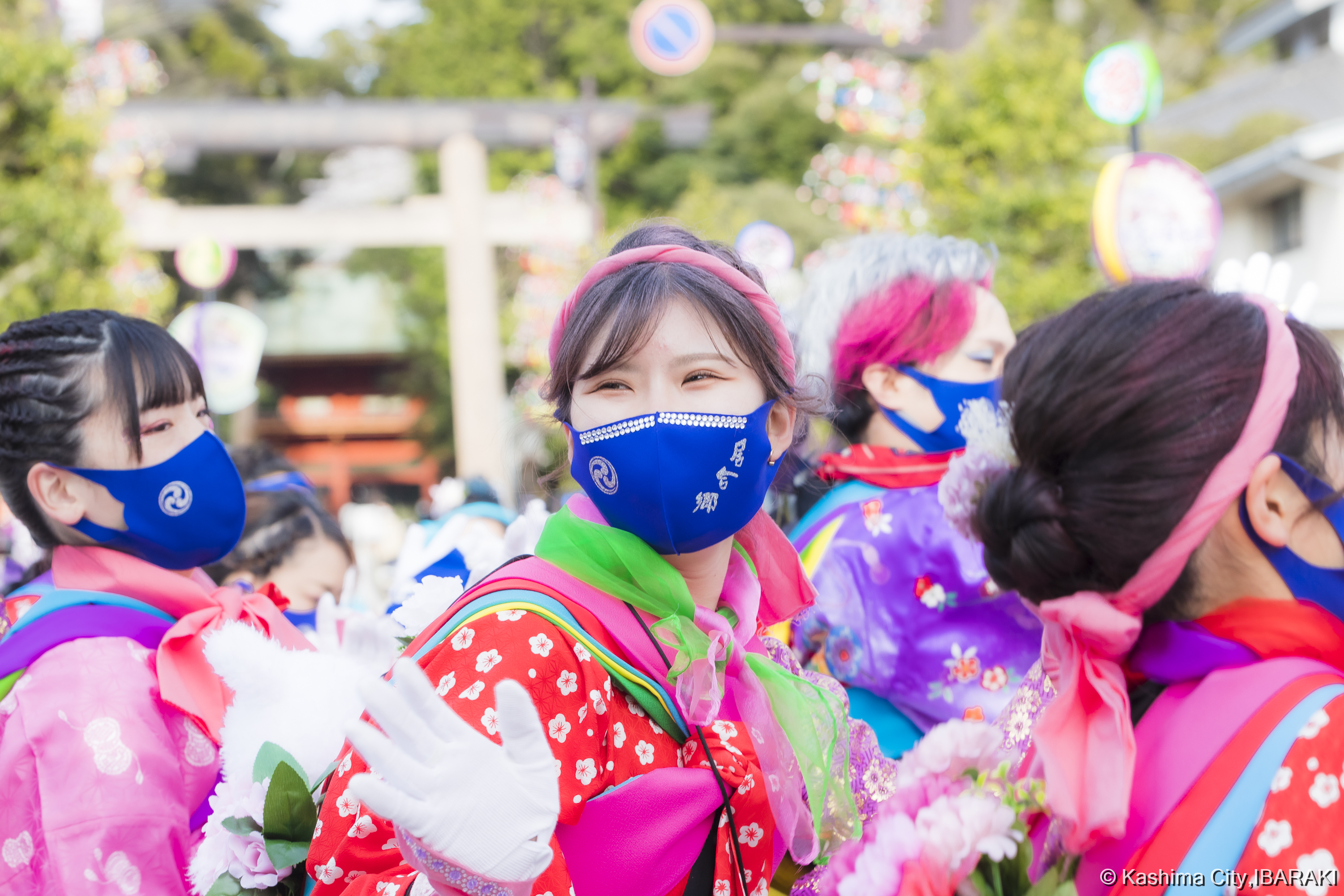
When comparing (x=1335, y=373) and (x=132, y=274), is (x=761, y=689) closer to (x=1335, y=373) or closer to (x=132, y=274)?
(x=1335, y=373)

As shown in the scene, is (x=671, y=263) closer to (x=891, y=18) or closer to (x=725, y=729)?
(x=725, y=729)

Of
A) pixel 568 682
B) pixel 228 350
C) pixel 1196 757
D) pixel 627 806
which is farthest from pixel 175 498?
pixel 228 350

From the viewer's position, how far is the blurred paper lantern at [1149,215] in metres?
7.95

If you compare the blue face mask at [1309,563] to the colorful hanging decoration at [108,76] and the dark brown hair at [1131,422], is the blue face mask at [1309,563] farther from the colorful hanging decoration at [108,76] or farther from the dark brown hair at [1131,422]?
the colorful hanging decoration at [108,76]

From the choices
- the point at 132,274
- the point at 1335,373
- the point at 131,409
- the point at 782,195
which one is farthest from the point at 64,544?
the point at 782,195

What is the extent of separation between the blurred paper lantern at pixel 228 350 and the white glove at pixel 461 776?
28.6 ft

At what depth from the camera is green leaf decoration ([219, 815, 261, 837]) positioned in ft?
6.04

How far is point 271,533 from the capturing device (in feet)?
12.0

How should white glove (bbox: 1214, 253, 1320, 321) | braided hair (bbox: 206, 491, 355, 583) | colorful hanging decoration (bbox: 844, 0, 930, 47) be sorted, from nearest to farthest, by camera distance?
white glove (bbox: 1214, 253, 1320, 321), braided hair (bbox: 206, 491, 355, 583), colorful hanging decoration (bbox: 844, 0, 930, 47)

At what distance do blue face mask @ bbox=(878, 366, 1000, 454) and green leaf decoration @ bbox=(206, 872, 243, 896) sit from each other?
6.14ft

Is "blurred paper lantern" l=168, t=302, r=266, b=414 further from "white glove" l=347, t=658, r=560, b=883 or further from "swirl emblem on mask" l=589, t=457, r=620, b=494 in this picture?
"white glove" l=347, t=658, r=560, b=883

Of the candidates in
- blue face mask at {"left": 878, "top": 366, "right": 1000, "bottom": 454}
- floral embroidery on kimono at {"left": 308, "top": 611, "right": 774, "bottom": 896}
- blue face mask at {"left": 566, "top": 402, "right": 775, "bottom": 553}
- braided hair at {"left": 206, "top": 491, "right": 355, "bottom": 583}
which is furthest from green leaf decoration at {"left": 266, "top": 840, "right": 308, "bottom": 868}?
braided hair at {"left": 206, "top": 491, "right": 355, "bottom": 583}

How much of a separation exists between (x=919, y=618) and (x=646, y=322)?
1.31 m

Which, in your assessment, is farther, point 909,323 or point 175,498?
point 909,323
